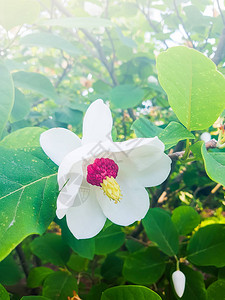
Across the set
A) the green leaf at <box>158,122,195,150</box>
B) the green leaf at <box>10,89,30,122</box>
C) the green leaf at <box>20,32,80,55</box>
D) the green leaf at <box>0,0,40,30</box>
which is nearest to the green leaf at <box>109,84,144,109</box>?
the green leaf at <box>20,32,80,55</box>

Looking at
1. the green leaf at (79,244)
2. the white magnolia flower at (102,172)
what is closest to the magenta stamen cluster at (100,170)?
the white magnolia flower at (102,172)

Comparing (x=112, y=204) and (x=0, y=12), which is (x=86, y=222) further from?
(x=0, y=12)

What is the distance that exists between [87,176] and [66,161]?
83 millimetres

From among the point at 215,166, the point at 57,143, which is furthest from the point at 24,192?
the point at 215,166

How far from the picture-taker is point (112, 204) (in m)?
0.47

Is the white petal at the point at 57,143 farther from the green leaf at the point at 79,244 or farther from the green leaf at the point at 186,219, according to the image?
the green leaf at the point at 186,219

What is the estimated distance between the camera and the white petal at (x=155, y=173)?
46 centimetres

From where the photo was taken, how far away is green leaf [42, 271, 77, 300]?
33.9 inches

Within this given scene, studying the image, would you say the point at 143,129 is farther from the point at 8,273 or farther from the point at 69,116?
the point at 8,273

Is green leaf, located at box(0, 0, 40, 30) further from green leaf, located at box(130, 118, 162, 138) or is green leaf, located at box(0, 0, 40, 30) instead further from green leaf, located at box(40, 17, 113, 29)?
green leaf, located at box(130, 118, 162, 138)

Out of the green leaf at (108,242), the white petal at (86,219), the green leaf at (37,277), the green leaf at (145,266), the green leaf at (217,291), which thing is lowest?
the green leaf at (37,277)

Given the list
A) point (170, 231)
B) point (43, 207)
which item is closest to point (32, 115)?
point (170, 231)

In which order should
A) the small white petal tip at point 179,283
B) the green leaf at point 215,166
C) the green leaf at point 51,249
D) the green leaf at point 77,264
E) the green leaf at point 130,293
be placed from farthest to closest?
the green leaf at point 77,264, the green leaf at point 51,249, the small white petal tip at point 179,283, the green leaf at point 130,293, the green leaf at point 215,166

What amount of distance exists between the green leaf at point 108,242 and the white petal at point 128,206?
48 centimetres
